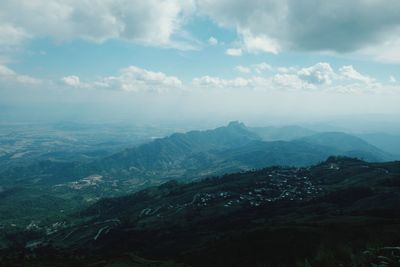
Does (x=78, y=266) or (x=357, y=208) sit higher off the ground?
(x=78, y=266)

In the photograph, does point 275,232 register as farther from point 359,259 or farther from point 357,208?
point 359,259

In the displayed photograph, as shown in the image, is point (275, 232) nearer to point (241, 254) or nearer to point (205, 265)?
point (241, 254)

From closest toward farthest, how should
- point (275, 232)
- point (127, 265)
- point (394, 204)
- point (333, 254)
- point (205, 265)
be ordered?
point (333, 254) → point (127, 265) → point (205, 265) → point (275, 232) → point (394, 204)

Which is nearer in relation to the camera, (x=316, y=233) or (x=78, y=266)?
(x=78, y=266)

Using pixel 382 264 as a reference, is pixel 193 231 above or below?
below

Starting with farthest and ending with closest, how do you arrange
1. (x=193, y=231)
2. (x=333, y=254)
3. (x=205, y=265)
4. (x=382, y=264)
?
(x=193, y=231) → (x=205, y=265) → (x=333, y=254) → (x=382, y=264)

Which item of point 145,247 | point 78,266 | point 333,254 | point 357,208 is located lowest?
point 145,247

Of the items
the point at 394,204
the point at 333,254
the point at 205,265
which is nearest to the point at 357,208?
the point at 394,204

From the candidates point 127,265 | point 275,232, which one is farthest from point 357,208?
point 127,265

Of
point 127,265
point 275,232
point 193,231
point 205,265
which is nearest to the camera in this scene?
point 127,265
